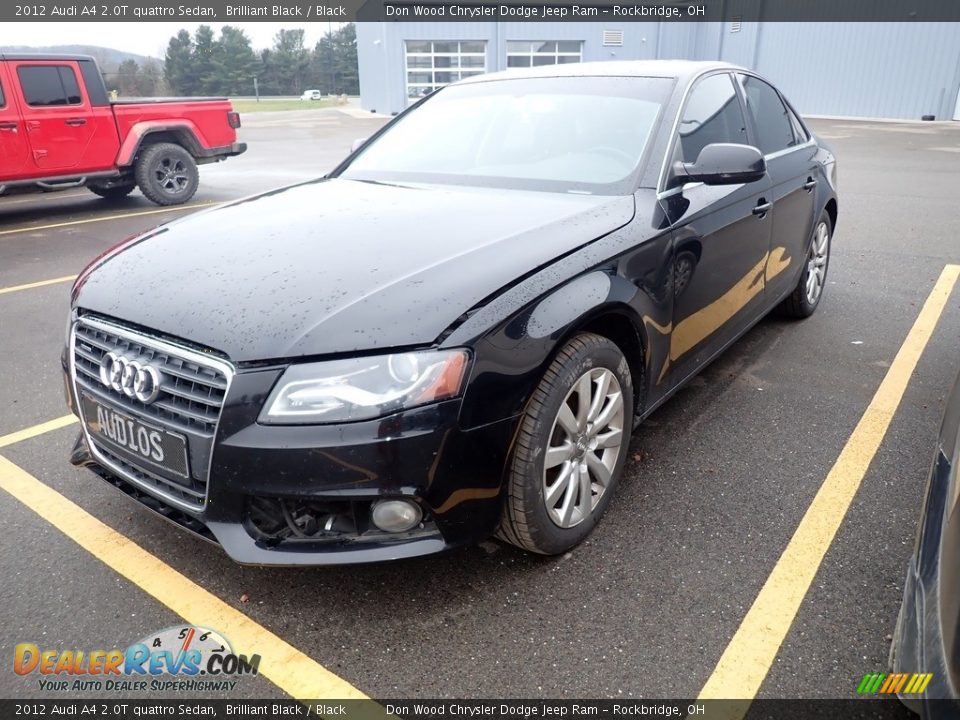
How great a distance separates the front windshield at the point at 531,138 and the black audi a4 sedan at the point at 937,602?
1.54 meters

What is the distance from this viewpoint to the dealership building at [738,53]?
26688 mm

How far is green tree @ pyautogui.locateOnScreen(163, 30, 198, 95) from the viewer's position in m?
71.1

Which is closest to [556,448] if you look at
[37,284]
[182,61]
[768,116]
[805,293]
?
[768,116]

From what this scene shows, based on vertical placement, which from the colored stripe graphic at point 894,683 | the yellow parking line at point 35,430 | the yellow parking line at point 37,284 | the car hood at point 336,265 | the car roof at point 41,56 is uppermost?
the car roof at point 41,56

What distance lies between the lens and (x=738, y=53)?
1287 inches

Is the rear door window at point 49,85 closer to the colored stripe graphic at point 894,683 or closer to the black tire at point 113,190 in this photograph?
the black tire at point 113,190

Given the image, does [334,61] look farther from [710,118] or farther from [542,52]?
[710,118]

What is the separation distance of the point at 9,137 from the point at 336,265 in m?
8.26

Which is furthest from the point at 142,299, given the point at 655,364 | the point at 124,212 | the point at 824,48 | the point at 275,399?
the point at 824,48

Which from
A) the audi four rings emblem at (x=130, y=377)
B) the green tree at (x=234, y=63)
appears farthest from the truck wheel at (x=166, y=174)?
the green tree at (x=234, y=63)

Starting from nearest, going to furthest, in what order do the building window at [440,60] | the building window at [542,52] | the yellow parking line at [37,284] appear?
the yellow parking line at [37,284]
the building window at [440,60]
the building window at [542,52]

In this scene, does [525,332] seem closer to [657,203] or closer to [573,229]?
[573,229]

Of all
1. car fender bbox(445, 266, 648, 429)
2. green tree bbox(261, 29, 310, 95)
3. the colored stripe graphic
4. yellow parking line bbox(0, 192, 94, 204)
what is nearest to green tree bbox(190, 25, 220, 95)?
green tree bbox(261, 29, 310, 95)

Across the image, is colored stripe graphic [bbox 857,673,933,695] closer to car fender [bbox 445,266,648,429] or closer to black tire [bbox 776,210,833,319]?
car fender [bbox 445,266,648,429]
